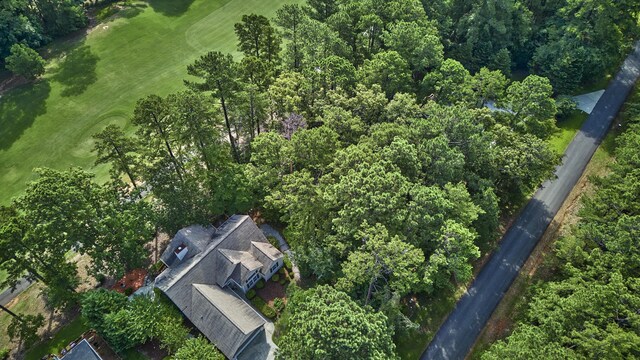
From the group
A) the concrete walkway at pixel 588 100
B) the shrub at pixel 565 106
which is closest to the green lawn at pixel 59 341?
the shrub at pixel 565 106

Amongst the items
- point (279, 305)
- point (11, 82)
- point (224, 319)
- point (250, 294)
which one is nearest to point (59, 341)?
point (224, 319)

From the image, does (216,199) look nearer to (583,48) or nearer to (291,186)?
(291,186)

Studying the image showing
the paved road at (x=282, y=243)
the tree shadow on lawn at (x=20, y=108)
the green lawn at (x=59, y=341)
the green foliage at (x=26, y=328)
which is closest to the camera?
the green foliage at (x=26, y=328)

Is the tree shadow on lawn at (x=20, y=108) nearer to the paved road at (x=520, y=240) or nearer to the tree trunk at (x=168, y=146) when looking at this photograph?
the tree trunk at (x=168, y=146)

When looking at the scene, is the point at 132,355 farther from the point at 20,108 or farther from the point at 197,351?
the point at 20,108

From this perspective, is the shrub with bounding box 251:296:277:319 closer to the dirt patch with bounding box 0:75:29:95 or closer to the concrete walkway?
the concrete walkway

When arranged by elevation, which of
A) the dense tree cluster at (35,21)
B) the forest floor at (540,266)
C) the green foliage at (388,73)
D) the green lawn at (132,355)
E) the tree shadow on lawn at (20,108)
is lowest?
the forest floor at (540,266)
